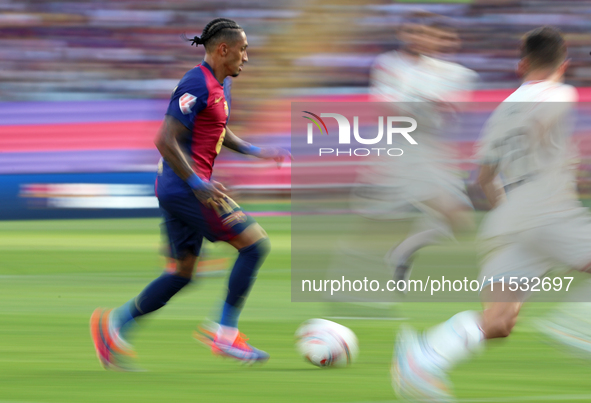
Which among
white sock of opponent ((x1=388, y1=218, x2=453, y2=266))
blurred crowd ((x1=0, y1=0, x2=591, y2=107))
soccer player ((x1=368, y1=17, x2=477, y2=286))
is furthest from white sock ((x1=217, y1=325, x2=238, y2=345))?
blurred crowd ((x1=0, y1=0, x2=591, y2=107))

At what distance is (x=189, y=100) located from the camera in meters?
4.25

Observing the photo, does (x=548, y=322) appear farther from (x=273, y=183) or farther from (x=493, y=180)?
(x=273, y=183)

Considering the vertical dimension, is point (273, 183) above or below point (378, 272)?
below

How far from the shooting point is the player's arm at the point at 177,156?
425 centimetres

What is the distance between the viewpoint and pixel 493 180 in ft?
12.1

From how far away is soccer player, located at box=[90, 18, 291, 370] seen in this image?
4.28 meters

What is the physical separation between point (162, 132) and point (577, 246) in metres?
1.93

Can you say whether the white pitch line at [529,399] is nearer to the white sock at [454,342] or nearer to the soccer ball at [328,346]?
the white sock at [454,342]

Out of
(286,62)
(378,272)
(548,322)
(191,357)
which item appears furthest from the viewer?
(286,62)

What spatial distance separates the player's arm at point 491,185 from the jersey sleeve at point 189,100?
4.51ft

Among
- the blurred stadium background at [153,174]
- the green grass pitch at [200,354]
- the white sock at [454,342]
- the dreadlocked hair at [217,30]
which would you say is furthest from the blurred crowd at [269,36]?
the white sock at [454,342]

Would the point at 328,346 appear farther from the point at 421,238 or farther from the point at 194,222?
the point at 421,238

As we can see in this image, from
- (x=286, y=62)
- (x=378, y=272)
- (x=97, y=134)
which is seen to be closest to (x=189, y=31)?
(x=286, y=62)

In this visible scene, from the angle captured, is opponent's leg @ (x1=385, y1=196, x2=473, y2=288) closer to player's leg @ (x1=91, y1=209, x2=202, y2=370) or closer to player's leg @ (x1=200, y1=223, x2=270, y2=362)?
player's leg @ (x1=200, y1=223, x2=270, y2=362)
